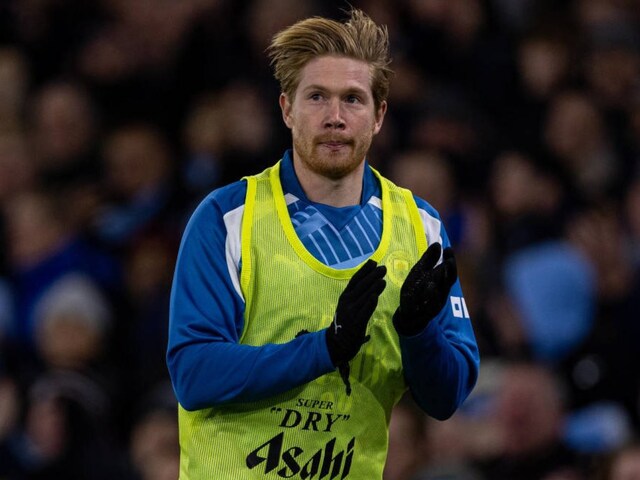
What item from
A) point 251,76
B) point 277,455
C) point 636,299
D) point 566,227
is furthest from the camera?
point 251,76

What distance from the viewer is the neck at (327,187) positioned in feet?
14.2

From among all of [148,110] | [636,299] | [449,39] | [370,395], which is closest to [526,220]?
[636,299]

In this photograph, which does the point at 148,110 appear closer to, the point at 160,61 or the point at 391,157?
the point at 160,61

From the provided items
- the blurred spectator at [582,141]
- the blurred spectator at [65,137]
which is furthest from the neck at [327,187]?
the blurred spectator at [65,137]

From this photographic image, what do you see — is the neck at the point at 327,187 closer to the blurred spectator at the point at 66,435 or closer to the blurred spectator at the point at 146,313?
the blurred spectator at the point at 66,435

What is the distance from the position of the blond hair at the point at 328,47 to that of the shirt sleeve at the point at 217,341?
1.35ft

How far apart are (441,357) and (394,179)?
4218 millimetres

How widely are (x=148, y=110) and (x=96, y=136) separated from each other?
358mm

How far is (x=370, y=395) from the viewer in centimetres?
424

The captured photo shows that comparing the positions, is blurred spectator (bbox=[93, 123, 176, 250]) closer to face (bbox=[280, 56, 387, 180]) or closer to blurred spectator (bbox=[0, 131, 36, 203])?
blurred spectator (bbox=[0, 131, 36, 203])

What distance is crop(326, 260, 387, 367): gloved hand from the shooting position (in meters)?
3.89

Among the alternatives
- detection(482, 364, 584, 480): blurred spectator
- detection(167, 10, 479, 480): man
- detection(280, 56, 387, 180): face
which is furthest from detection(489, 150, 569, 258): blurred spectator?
detection(280, 56, 387, 180): face

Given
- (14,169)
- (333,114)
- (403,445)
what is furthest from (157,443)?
(333,114)

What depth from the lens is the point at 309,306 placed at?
13.7 feet
